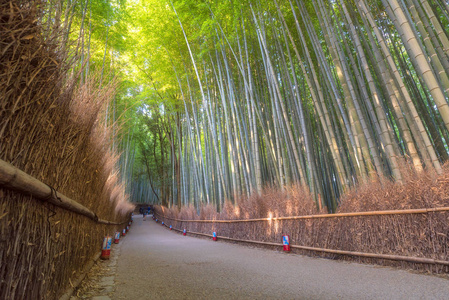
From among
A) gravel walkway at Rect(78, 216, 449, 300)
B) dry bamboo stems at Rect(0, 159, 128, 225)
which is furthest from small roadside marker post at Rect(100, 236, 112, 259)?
dry bamboo stems at Rect(0, 159, 128, 225)

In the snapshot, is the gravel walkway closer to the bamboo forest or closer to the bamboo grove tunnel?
the bamboo grove tunnel

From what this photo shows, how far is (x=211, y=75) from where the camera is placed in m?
7.05

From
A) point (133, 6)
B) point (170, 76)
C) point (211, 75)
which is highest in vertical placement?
point (133, 6)

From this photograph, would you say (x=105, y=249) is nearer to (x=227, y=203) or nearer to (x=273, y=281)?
(x=273, y=281)

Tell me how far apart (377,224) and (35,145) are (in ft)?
9.30

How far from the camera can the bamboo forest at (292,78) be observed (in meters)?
2.89

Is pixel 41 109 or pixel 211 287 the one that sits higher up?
pixel 41 109

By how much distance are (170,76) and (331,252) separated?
6871 millimetres

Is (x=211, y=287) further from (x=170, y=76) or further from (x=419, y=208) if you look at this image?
(x=170, y=76)

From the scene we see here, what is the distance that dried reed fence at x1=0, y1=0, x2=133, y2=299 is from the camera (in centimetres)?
85

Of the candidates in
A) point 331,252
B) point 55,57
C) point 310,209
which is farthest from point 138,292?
point 310,209

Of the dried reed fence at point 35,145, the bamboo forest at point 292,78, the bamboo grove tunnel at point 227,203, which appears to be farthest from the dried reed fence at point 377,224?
the dried reed fence at point 35,145

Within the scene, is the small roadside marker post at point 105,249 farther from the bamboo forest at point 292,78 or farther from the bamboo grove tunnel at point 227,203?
the bamboo forest at point 292,78

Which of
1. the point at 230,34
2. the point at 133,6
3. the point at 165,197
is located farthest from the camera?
the point at 165,197
